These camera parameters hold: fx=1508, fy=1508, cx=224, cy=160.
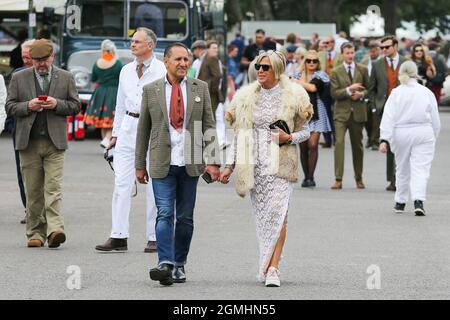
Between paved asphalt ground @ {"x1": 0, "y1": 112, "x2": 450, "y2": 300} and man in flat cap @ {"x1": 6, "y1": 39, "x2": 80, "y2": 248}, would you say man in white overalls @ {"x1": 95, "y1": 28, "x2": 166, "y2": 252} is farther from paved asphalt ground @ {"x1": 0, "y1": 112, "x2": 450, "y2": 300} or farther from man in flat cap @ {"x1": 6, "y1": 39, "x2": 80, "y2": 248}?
man in flat cap @ {"x1": 6, "y1": 39, "x2": 80, "y2": 248}

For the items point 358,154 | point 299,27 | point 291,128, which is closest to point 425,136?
point 358,154

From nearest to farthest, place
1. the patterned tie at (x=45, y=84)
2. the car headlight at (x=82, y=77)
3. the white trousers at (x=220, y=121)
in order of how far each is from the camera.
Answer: the patterned tie at (x=45, y=84) < the white trousers at (x=220, y=121) < the car headlight at (x=82, y=77)

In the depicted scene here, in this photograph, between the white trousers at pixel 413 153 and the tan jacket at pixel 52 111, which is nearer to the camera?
the tan jacket at pixel 52 111

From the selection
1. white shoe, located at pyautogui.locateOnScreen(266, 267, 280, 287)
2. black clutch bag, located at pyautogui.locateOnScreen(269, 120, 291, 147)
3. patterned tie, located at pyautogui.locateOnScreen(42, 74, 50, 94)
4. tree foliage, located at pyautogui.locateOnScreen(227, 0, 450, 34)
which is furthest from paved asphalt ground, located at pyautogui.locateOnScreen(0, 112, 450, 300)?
tree foliage, located at pyautogui.locateOnScreen(227, 0, 450, 34)

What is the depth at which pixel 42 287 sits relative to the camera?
1044 centimetres

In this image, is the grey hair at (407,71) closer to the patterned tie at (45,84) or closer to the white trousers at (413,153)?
the white trousers at (413,153)

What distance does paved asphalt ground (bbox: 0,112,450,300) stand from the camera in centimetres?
1033

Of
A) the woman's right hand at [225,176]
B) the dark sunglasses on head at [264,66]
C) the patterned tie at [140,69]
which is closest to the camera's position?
the woman's right hand at [225,176]

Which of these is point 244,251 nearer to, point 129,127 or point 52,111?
point 129,127

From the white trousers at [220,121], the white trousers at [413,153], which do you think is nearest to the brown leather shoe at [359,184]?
the white trousers at [413,153]

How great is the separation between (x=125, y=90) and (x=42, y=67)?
3.15 feet

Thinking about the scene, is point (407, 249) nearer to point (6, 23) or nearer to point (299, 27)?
point (6, 23)

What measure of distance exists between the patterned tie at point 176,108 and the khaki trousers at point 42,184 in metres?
2.46

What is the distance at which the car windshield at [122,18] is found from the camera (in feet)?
96.3
